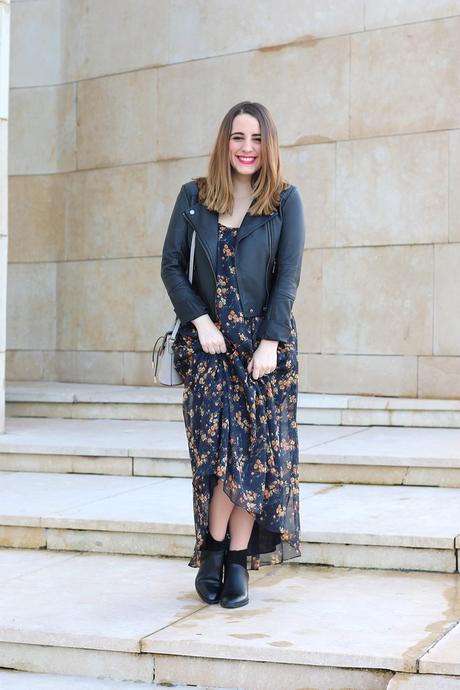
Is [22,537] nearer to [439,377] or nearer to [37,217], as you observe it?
[439,377]

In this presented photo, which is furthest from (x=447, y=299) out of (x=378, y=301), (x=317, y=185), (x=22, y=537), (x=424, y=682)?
(x=424, y=682)

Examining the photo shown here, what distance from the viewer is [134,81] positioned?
33.9 ft

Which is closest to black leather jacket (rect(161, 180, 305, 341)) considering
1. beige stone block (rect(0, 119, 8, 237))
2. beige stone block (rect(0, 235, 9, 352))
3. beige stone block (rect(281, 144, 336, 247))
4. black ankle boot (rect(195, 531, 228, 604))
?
black ankle boot (rect(195, 531, 228, 604))

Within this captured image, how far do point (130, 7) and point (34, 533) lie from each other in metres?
6.40

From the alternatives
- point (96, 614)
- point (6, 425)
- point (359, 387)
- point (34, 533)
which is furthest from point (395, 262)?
point (96, 614)

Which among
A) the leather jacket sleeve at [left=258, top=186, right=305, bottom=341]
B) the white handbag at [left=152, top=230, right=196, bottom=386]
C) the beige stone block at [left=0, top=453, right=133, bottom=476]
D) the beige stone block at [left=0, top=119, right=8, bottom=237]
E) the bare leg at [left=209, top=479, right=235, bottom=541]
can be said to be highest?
the beige stone block at [left=0, top=119, right=8, bottom=237]

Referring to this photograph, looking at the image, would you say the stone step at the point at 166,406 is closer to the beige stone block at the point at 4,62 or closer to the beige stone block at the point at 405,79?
the beige stone block at the point at 405,79

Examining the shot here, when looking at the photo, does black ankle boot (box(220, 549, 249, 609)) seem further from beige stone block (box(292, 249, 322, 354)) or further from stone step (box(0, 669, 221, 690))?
beige stone block (box(292, 249, 322, 354))

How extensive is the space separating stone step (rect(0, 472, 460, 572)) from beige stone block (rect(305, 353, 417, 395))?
278cm

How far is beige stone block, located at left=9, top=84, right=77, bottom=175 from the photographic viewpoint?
10.8 metres

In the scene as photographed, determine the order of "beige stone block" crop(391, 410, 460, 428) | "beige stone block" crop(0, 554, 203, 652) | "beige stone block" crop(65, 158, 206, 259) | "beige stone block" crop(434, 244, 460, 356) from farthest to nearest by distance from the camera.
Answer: "beige stone block" crop(65, 158, 206, 259) → "beige stone block" crop(434, 244, 460, 356) → "beige stone block" crop(391, 410, 460, 428) → "beige stone block" crop(0, 554, 203, 652)

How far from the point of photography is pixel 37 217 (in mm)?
10898

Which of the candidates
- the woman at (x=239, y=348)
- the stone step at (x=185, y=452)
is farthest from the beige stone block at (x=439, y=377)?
the woman at (x=239, y=348)

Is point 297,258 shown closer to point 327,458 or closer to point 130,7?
point 327,458
